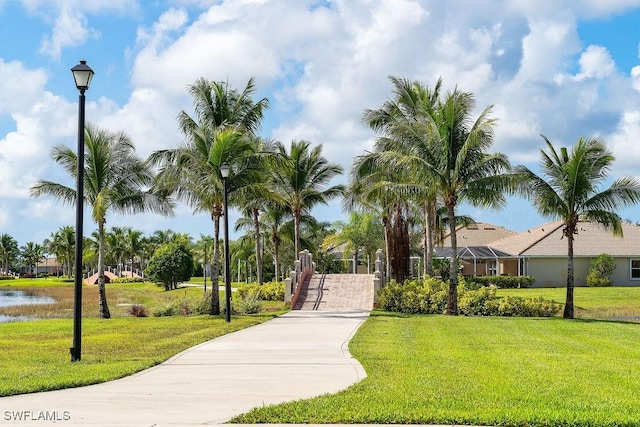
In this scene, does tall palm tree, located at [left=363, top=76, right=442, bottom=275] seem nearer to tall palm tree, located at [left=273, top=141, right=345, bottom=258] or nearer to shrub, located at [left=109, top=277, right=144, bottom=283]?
tall palm tree, located at [left=273, top=141, right=345, bottom=258]

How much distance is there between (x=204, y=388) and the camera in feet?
32.2

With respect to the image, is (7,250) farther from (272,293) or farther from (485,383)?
(485,383)

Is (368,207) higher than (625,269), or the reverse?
(368,207)

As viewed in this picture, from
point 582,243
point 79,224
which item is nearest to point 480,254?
point 582,243

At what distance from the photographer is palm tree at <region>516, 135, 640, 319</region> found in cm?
2519

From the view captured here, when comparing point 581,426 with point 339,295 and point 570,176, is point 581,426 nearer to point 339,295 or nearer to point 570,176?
point 570,176

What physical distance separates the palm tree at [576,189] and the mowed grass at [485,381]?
661cm

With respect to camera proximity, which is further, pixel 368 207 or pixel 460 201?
pixel 368 207

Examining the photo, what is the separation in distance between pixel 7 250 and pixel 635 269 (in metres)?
113

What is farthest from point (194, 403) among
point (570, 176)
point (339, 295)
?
point (339, 295)

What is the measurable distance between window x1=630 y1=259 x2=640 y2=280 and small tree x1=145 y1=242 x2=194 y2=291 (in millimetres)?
36807

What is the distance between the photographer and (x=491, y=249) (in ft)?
179

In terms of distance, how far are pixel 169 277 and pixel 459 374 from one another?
5440cm

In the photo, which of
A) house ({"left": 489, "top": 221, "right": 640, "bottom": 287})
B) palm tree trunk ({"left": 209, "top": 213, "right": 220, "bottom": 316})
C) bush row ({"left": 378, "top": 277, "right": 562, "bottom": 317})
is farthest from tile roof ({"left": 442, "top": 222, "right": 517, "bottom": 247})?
palm tree trunk ({"left": 209, "top": 213, "right": 220, "bottom": 316})
